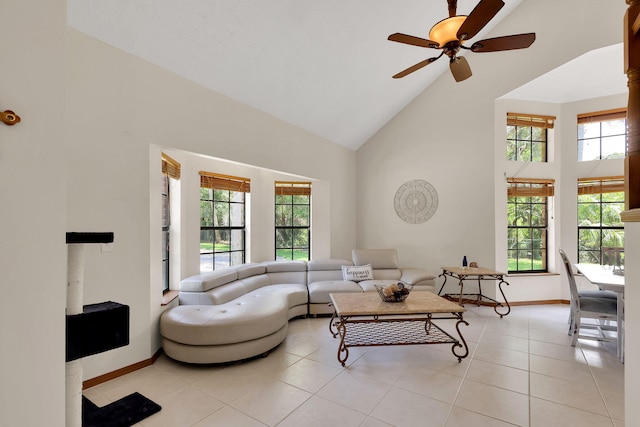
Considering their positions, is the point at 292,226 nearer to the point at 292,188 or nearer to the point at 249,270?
the point at 292,188

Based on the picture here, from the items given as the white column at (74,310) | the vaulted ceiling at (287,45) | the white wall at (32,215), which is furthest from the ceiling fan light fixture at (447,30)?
the white column at (74,310)

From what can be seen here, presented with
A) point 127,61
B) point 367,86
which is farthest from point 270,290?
point 367,86

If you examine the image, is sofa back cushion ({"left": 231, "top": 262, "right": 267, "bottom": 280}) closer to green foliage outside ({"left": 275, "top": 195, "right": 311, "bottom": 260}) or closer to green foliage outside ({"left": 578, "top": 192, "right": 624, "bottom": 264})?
green foliage outside ({"left": 275, "top": 195, "right": 311, "bottom": 260})

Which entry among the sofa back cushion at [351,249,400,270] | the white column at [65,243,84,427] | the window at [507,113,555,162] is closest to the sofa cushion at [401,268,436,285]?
the sofa back cushion at [351,249,400,270]

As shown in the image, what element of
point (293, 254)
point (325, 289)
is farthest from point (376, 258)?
point (293, 254)

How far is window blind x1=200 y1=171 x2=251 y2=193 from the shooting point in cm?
396

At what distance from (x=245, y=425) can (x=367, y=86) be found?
4.28m

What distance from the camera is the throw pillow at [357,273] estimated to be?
4.57 metres

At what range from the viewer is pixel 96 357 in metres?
2.34

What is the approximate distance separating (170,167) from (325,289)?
8.39 ft

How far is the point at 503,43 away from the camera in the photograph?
2.32 meters

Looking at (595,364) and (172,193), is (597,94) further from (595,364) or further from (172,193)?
(172,193)

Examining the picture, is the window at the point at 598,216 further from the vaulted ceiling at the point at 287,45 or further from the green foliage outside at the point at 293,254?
the green foliage outside at the point at 293,254

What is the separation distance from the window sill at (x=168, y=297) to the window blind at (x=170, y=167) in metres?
1.40
